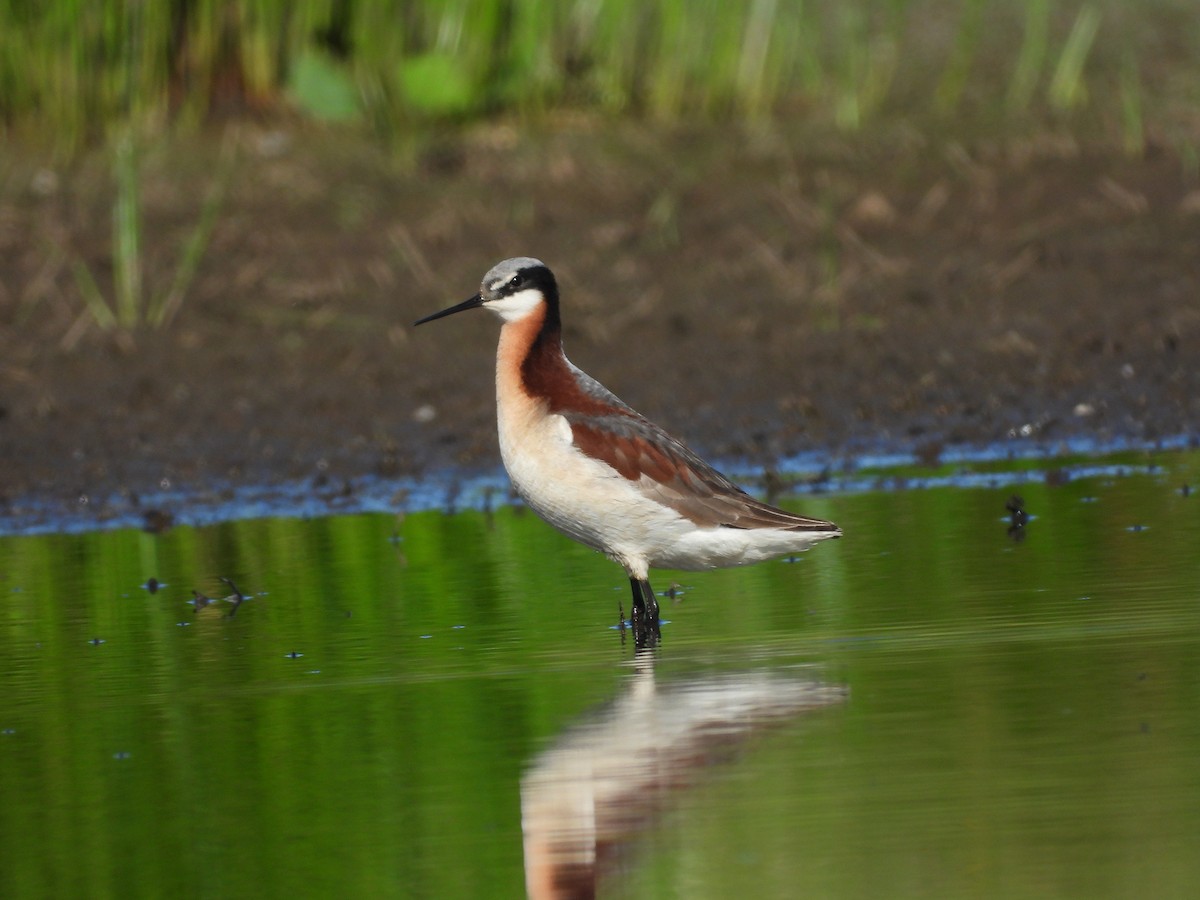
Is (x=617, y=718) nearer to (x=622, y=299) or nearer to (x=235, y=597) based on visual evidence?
(x=235, y=597)

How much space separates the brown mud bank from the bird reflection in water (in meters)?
4.63

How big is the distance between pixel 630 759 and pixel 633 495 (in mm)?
2043

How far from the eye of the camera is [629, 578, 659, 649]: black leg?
22.1 feet

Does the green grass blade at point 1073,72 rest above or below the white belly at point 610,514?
above

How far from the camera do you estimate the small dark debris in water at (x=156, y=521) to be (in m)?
9.56

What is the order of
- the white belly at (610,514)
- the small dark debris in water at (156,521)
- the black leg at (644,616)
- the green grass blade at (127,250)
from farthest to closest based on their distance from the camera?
the green grass blade at (127,250)
the small dark debris in water at (156,521)
the white belly at (610,514)
the black leg at (644,616)

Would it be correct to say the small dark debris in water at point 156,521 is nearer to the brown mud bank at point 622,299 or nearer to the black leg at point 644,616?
the brown mud bank at point 622,299

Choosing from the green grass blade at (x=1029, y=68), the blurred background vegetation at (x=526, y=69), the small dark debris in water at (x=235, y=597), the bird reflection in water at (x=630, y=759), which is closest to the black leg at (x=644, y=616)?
A: the bird reflection in water at (x=630, y=759)

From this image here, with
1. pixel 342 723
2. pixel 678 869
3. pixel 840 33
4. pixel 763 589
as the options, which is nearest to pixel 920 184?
pixel 840 33

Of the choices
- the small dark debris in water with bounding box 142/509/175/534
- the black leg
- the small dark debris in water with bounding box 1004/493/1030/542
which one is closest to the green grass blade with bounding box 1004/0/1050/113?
the small dark debris in water with bounding box 1004/493/1030/542

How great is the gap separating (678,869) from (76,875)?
1187 mm

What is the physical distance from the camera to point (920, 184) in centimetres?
1378

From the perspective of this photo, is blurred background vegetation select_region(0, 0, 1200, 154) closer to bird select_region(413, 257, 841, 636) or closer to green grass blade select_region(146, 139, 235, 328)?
green grass blade select_region(146, 139, 235, 328)

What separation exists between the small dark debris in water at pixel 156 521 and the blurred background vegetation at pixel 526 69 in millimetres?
4976
